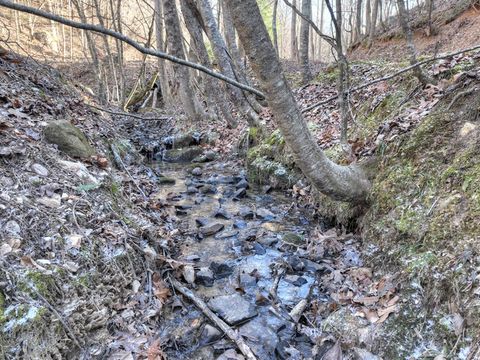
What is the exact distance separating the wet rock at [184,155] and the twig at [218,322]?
657 centimetres

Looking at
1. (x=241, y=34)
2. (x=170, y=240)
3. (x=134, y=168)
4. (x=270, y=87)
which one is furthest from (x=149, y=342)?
(x=134, y=168)

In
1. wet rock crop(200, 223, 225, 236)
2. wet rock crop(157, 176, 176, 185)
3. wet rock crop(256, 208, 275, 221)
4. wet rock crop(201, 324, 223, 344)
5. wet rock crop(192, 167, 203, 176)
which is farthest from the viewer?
wet rock crop(192, 167, 203, 176)

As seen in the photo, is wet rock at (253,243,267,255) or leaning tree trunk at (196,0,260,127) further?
leaning tree trunk at (196,0,260,127)

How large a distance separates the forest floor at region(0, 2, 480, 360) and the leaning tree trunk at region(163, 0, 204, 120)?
5.59 meters

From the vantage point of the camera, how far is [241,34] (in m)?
2.92

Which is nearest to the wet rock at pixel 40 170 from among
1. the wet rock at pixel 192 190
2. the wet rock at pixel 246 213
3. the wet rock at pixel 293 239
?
the wet rock at pixel 246 213

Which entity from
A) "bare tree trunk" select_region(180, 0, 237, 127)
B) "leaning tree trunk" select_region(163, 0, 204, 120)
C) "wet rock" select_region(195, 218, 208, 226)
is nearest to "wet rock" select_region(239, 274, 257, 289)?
"wet rock" select_region(195, 218, 208, 226)

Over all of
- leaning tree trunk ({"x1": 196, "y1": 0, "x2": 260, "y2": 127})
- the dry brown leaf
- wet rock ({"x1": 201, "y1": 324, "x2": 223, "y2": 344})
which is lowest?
wet rock ({"x1": 201, "y1": 324, "x2": 223, "y2": 344})

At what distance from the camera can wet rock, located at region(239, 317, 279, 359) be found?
112 inches

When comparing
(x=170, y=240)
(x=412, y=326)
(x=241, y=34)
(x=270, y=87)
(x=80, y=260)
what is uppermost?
(x=241, y=34)

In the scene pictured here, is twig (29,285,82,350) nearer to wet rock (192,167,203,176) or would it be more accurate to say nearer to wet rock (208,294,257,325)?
wet rock (208,294,257,325)

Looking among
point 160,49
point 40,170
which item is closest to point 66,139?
point 40,170

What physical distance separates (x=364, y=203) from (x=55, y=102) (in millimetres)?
5573

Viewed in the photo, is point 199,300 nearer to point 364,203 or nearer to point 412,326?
point 412,326
